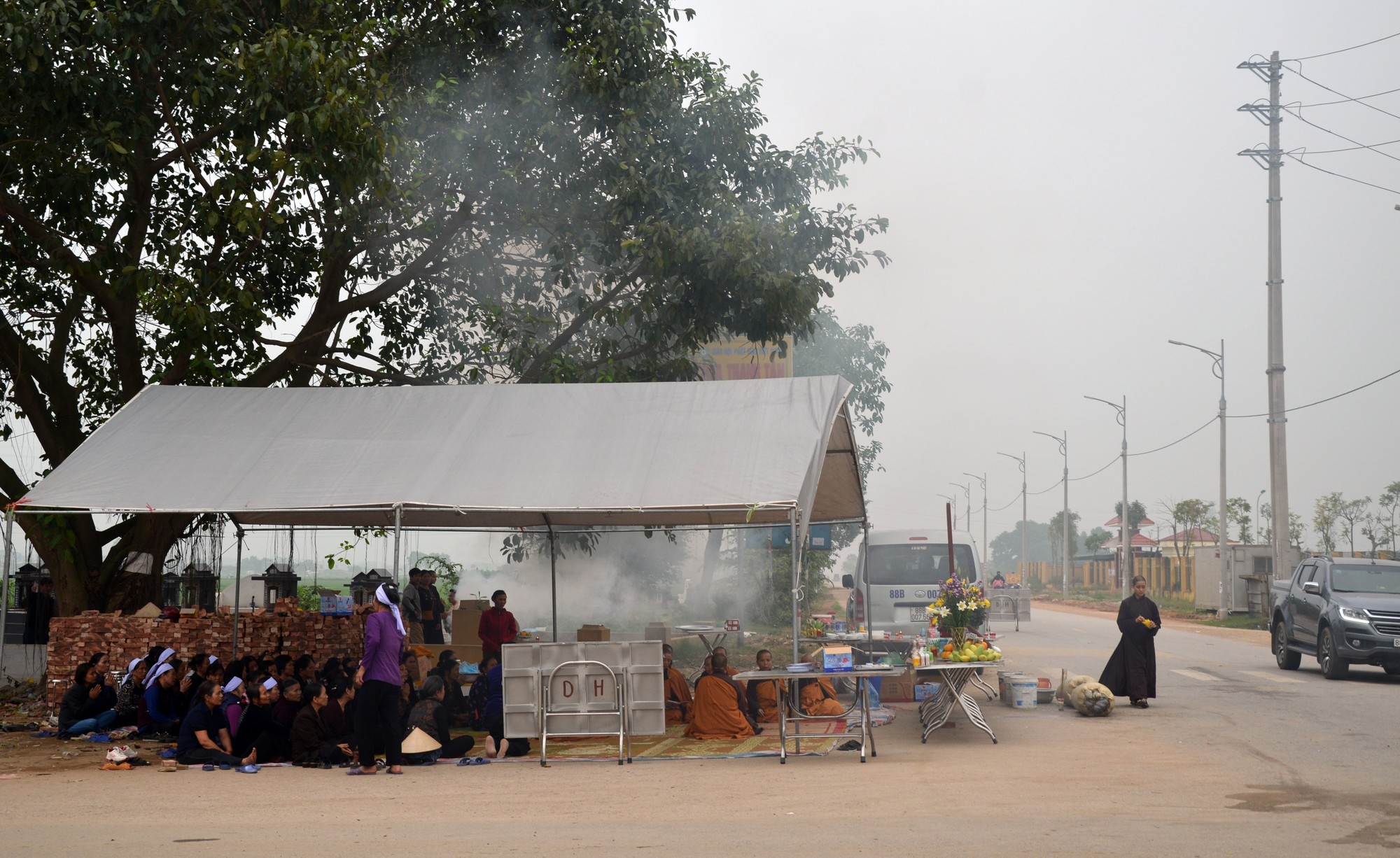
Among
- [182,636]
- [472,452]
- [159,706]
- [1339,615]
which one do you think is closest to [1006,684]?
[1339,615]

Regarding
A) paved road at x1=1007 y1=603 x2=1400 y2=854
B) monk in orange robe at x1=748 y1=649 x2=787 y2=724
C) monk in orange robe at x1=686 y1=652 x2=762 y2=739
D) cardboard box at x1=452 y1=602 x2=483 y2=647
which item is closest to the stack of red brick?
cardboard box at x1=452 y1=602 x2=483 y2=647

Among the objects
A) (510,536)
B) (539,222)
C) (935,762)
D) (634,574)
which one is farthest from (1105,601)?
(935,762)

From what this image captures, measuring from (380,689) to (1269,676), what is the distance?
1328cm

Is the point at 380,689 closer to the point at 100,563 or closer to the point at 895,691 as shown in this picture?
the point at 895,691

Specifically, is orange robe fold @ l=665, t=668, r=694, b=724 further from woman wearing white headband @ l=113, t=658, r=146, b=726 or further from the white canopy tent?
woman wearing white headband @ l=113, t=658, r=146, b=726

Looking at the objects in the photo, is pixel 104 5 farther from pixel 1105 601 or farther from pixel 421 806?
pixel 1105 601

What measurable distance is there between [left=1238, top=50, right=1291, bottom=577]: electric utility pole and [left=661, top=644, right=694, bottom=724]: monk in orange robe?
65.1 feet

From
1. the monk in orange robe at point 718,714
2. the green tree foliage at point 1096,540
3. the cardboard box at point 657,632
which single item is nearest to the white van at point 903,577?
the cardboard box at point 657,632

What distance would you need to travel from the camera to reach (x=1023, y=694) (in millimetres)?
14008

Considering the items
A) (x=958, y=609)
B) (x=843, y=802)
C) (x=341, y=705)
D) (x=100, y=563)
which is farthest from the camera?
(x=100, y=563)

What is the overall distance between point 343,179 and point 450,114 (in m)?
3.22

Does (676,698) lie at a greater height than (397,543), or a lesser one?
lesser

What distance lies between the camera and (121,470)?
1218cm

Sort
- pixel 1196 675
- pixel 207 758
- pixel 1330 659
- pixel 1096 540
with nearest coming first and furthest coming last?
1. pixel 207 758
2. pixel 1330 659
3. pixel 1196 675
4. pixel 1096 540
